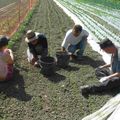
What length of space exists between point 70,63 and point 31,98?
9.79ft

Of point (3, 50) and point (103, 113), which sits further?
point (3, 50)

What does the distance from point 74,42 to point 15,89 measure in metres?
3.23

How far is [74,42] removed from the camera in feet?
35.1

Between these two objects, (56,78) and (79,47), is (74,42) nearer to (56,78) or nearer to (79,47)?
(79,47)

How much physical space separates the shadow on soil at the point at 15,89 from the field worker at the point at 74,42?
2.29 m

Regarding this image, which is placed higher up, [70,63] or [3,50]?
[3,50]

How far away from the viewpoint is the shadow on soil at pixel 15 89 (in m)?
7.68

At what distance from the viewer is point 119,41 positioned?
536 inches

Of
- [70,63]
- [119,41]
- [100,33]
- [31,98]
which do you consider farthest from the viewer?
[100,33]

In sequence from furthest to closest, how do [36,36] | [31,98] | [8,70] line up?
[36,36]
[8,70]
[31,98]

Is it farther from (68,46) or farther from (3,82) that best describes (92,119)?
(68,46)

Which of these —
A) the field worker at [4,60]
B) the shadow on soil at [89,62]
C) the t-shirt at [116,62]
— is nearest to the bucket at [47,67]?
the field worker at [4,60]

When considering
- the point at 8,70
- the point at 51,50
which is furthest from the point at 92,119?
the point at 51,50

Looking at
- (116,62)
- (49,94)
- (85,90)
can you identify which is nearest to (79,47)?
(116,62)
